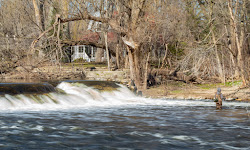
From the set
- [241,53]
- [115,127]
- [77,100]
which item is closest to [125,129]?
[115,127]

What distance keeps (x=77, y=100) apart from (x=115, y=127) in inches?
290

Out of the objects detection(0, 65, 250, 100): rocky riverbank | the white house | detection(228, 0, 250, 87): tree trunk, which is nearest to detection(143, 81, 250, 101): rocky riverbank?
detection(0, 65, 250, 100): rocky riverbank

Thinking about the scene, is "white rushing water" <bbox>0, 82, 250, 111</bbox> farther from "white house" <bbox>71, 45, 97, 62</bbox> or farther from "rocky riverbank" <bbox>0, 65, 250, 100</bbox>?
"white house" <bbox>71, 45, 97, 62</bbox>

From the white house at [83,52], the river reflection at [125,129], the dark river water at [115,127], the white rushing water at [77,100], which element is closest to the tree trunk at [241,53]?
the white rushing water at [77,100]

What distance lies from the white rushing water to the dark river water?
0.05 m

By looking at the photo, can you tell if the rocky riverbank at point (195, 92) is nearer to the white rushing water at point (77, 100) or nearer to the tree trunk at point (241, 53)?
the tree trunk at point (241, 53)

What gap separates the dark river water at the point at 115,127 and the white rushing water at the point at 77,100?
0.15ft

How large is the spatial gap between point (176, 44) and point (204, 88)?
428 inches


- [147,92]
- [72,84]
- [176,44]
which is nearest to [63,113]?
[72,84]

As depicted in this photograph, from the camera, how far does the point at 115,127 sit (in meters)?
10.5

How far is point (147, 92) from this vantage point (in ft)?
74.5

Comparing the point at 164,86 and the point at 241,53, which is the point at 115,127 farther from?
the point at 241,53

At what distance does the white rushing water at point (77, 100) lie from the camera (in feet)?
49.6

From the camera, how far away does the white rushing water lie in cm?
1513
